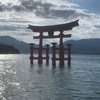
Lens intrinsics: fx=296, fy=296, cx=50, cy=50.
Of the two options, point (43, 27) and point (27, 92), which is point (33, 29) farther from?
point (27, 92)

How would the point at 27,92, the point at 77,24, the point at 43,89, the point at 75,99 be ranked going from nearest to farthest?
the point at 75,99 < the point at 27,92 < the point at 43,89 < the point at 77,24

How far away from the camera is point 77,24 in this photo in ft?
174

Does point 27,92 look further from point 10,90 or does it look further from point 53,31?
point 53,31

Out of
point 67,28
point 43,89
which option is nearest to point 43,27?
point 67,28

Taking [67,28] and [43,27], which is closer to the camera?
[67,28]

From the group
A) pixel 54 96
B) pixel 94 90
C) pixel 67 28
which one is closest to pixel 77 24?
pixel 67 28

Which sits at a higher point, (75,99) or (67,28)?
(67,28)

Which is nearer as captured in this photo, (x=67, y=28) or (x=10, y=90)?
(x=10, y=90)

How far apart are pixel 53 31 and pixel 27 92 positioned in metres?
33.5

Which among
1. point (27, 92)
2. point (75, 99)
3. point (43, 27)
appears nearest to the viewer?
point (75, 99)

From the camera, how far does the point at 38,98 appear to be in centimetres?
2145

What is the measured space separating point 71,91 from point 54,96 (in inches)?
115

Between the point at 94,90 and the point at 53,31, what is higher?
the point at 53,31

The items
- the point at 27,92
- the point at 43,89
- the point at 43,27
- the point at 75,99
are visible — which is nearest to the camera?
the point at 75,99
